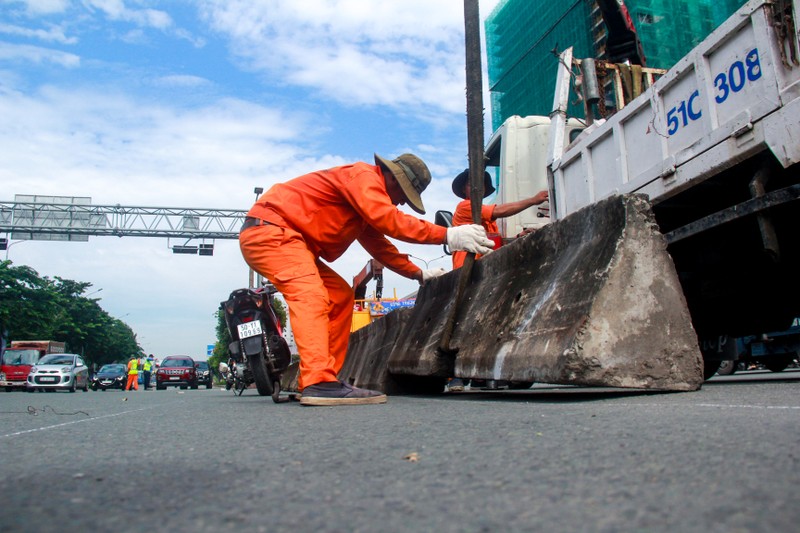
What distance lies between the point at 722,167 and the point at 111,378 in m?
29.4

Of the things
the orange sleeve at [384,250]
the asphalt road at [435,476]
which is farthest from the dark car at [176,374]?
the asphalt road at [435,476]

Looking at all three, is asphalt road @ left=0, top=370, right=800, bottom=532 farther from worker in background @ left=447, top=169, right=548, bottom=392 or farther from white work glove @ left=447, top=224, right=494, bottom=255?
worker in background @ left=447, top=169, right=548, bottom=392

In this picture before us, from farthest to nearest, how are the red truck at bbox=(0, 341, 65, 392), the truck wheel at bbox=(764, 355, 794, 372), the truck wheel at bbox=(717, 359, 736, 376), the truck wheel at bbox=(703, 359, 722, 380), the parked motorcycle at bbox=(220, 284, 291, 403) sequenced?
the red truck at bbox=(0, 341, 65, 392) → the truck wheel at bbox=(717, 359, 736, 376) → the truck wheel at bbox=(764, 355, 794, 372) → the truck wheel at bbox=(703, 359, 722, 380) → the parked motorcycle at bbox=(220, 284, 291, 403)

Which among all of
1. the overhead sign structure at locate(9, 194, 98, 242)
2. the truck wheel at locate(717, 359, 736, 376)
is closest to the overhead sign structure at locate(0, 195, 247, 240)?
the overhead sign structure at locate(9, 194, 98, 242)

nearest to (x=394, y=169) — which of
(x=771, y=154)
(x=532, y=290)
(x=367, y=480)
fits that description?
(x=532, y=290)

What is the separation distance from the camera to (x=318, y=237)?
4.47 m

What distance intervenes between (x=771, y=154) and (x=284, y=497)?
3.48 meters

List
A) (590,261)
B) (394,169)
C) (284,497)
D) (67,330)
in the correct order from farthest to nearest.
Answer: (67,330)
(394,169)
(590,261)
(284,497)

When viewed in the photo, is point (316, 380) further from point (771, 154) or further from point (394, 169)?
point (771, 154)

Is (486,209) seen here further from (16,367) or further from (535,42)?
(16,367)

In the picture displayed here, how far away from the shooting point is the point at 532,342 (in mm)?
3467

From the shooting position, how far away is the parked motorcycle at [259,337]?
17.4 feet

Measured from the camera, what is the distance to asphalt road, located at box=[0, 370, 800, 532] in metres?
1.14

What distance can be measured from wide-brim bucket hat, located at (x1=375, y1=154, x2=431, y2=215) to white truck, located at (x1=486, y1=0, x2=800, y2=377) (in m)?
1.62
